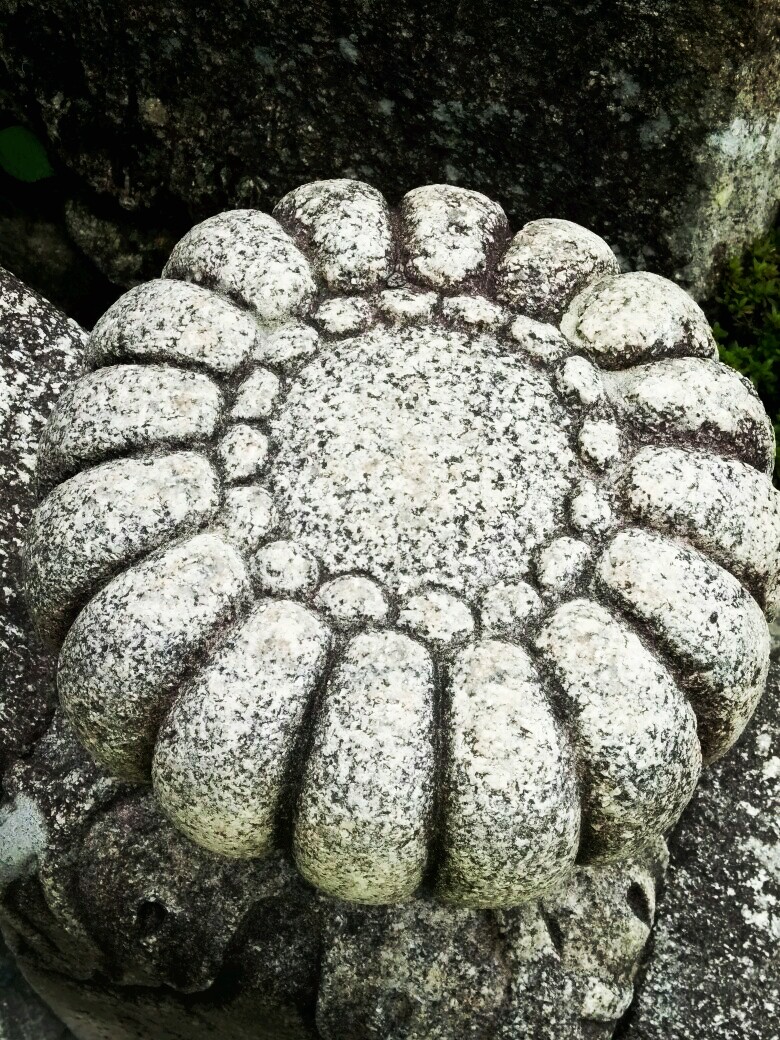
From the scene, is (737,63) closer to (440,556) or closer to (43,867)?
(440,556)

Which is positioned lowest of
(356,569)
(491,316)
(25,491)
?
(25,491)

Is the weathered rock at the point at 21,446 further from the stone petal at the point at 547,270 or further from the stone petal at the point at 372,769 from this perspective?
the stone petal at the point at 547,270

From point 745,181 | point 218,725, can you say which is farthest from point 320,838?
point 745,181

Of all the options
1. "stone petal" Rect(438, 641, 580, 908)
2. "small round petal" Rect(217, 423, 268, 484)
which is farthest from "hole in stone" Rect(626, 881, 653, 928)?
"small round petal" Rect(217, 423, 268, 484)

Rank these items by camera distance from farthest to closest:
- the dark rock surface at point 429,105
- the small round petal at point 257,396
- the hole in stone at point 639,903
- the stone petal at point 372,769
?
1. the dark rock surface at point 429,105
2. the hole in stone at point 639,903
3. the small round petal at point 257,396
4. the stone petal at point 372,769

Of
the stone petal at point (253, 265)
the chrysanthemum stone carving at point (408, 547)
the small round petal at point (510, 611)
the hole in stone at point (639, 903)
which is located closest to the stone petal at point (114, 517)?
the chrysanthemum stone carving at point (408, 547)

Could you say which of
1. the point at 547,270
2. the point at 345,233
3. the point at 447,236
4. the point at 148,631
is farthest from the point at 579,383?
the point at 148,631

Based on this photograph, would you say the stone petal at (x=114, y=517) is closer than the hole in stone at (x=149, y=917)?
Yes

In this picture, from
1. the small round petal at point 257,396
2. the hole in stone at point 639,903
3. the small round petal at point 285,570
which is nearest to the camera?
the small round petal at point 285,570
